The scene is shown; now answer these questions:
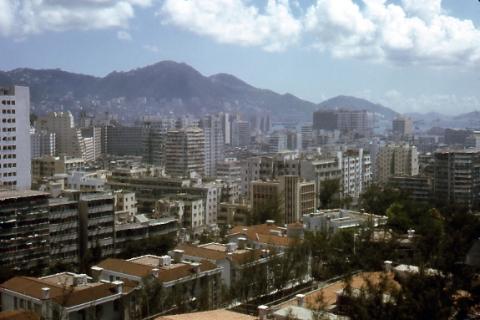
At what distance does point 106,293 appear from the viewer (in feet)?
30.3

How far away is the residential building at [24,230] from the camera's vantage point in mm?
13523

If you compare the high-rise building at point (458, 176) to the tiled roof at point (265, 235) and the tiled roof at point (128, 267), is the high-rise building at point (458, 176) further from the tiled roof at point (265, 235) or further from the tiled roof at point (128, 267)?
the tiled roof at point (128, 267)

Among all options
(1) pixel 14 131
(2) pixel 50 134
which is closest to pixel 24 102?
(1) pixel 14 131

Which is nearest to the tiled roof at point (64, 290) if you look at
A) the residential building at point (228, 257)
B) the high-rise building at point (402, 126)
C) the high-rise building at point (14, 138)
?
the residential building at point (228, 257)

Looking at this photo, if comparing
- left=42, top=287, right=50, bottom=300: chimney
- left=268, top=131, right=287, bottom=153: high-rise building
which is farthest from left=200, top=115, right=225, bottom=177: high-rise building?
left=42, top=287, right=50, bottom=300: chimney

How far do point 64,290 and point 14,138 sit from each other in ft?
41.2

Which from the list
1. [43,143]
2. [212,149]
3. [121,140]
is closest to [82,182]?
[43,143]

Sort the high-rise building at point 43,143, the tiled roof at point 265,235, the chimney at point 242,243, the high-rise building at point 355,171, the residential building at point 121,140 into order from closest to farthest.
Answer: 1. the chimney at point 242,243
2. the tiled roof at point 265,235
3. the high-rise building at point 355,171
4. the high-rise building at point 43,143
5. the residential building at point 121,140

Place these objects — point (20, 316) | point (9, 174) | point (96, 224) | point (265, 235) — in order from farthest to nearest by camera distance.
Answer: point (9, 174)
point (96, 224)
point (265, 235)
point (20, 316)

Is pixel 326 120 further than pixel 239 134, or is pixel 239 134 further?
pixel 326 120

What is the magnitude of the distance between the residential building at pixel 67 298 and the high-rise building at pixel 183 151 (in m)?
26.6

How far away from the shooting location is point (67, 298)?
8633mm

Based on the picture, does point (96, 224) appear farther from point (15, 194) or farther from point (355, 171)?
point (355, 171)

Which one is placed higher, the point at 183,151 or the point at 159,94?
the point at 159,94
